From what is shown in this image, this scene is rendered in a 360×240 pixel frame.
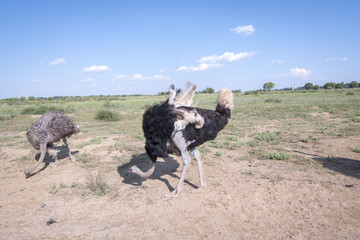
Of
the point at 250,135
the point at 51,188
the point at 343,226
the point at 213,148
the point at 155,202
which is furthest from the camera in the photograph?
the point at 250,135

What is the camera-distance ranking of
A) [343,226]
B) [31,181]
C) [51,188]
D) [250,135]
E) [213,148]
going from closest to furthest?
[343,226] < [51,188] < [31,181] < [213,148] < [250,135]

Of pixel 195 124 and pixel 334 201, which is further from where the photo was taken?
pixel 195 124

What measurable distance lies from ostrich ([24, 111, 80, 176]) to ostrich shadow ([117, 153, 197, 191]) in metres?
1.86

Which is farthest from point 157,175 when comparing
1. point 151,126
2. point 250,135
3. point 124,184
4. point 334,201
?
point 250,135

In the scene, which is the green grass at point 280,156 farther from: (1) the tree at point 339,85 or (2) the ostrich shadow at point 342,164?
(1) the tree at point 339,85

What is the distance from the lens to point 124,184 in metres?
4.84

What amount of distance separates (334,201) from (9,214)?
569 cm

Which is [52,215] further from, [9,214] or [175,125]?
[175,125]

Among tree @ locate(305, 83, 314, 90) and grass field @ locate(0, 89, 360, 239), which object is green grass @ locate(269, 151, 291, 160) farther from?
tree @ locate(305, 83, 314, 90)

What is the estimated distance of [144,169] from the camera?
5.68 meters

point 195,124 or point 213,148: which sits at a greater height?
point 195,124

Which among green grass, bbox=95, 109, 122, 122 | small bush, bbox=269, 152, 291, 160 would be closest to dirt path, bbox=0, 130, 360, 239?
small bush, bbox=269, 152, 291, 160

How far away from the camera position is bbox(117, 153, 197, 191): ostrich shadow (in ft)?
16.3

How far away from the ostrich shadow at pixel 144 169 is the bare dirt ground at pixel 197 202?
26 millimetres
